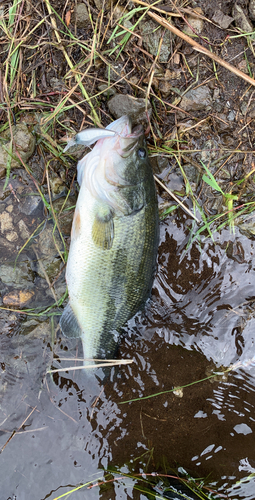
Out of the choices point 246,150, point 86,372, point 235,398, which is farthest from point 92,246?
point 235,398

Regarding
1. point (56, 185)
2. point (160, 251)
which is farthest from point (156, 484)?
point (56, 185)

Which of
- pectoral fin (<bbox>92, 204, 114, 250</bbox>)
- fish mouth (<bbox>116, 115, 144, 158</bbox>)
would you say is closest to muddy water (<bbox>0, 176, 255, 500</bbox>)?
pectoral fin (<bbox>92, 204, 114, 250</bbox>)

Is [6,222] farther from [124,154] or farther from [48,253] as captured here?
[124,154]

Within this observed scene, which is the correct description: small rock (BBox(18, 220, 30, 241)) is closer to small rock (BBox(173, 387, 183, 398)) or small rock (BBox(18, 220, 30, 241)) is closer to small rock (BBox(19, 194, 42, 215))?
small rock (BBox(19, 194, 42, 215))

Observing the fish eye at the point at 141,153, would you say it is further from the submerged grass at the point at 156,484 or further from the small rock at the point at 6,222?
the submerged grass at the point at 156,484

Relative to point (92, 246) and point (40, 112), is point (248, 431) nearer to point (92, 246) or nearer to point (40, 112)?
point (92, 246)
